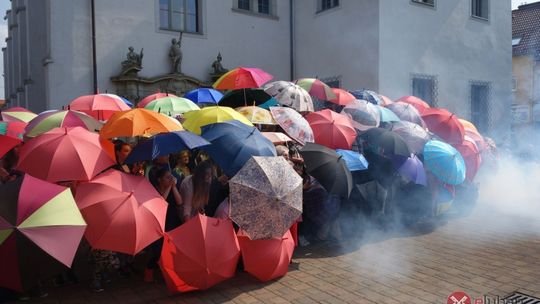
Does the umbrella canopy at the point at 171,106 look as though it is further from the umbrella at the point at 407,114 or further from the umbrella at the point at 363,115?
the umbrella at the point at 407,114

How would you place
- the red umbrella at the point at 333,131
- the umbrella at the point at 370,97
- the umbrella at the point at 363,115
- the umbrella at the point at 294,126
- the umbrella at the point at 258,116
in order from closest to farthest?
the umbrella at the point at 294,126
the umbrella at the point at 258,116
the red umbrella at the point at 333,131
the umbrella at the point at 363,115
the umbrella at the point at 370,97

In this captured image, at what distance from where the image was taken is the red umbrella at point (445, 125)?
27.7ft

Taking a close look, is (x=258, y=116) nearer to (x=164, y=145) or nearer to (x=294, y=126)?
(x=294, y=126)

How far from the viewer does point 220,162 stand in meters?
5.02

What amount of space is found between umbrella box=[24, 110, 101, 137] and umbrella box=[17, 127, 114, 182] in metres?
1.16

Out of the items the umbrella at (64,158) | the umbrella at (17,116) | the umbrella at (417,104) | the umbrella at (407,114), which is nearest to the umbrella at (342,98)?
the umbrella at (407,114)

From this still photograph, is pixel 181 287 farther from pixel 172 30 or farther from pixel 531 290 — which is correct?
pixel 172 30

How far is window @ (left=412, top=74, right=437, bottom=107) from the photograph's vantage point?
49.7 ft

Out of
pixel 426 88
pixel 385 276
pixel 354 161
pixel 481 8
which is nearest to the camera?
pixel 385 276

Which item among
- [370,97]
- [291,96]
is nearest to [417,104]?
[370,97]

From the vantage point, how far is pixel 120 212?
13.8ft

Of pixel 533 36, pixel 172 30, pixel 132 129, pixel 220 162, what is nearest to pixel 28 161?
pixel 132 129

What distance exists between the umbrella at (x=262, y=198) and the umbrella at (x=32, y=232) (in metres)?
1.58

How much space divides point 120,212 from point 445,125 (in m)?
6.80
